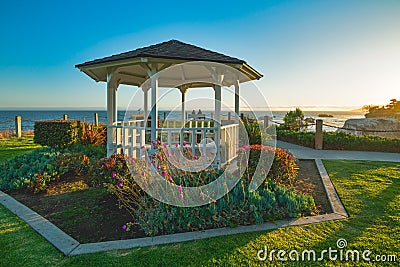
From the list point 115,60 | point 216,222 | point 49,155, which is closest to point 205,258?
point 216,222

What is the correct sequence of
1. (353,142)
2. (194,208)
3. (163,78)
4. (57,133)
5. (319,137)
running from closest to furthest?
(194,208)
(57,133)
(163,78)
(353,142)
(319,137)

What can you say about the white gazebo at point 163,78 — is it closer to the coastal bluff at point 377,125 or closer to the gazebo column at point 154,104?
the gazebo column at point 154,104

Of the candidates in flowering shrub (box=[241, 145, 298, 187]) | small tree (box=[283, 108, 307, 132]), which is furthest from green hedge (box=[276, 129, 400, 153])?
flowering shrub (box=[241, 145, 298, 187])

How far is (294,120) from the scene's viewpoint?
504 inches

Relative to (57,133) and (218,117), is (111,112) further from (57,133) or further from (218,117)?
(218,117)

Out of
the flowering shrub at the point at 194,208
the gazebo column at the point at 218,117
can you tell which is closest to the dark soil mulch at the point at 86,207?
the flowering shrub at the point at 194,208

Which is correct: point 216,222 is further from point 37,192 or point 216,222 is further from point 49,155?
point 49,155

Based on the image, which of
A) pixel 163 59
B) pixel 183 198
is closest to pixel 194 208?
pixel 183 198

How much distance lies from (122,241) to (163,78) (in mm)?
6588

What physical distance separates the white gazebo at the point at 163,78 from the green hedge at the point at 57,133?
1.73 meters

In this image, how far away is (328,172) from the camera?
563 cm

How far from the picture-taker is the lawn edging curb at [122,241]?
254cm

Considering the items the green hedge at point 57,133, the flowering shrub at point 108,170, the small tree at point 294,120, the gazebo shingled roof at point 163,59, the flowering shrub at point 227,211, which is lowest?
the flowering shrub at point 227,211

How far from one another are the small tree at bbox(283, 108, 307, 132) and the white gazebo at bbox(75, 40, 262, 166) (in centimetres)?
575
